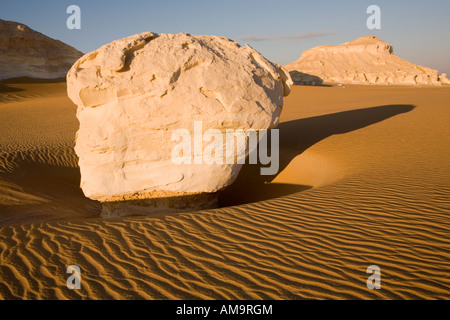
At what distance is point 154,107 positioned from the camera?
601 cm

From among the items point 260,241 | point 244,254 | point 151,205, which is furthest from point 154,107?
point 244,254

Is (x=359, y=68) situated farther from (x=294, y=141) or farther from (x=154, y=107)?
(x=154, y=107)

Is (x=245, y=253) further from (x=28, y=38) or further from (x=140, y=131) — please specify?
(x=28, y=38)

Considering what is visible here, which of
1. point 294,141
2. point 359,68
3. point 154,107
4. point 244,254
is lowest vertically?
point 244,254

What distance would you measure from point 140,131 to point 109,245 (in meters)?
2.82

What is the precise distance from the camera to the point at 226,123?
6188 mm

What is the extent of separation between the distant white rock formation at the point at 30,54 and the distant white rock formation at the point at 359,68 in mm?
33020

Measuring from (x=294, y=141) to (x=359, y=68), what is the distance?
51940mm

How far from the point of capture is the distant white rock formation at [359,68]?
48.9m

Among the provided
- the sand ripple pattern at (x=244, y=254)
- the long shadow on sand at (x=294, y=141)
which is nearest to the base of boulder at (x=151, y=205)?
the long shadow on sand at (x=294, y=141)

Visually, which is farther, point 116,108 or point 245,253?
point 116,108
